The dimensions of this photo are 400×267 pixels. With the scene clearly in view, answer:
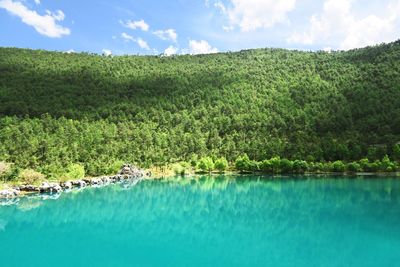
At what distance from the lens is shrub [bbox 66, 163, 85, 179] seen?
60.2 m

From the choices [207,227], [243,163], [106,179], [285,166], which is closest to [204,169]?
[243,163]

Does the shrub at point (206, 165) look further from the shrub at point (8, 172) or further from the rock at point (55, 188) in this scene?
the shrub at point (8, 172)

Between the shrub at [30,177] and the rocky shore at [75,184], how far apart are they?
178 centimetres

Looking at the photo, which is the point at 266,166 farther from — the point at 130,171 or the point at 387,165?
the point at 130,171

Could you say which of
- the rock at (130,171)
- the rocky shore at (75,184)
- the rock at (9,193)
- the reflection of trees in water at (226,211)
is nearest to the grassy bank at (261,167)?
the rock at (130,171)

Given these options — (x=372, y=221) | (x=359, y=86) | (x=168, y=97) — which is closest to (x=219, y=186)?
(x=372, y=221)

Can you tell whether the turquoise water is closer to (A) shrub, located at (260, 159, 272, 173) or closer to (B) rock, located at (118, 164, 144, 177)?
(B) rock, located at (118, 164, 144, 177)

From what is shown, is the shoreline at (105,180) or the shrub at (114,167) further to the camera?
the shrub at (114,167)

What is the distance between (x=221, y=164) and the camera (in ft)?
269

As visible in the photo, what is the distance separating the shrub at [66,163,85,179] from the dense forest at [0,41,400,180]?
4.68ft

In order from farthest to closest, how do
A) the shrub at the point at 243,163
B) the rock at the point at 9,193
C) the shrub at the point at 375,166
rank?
the shrub at the point at 243,163, the shrub at the point at 375,166, the rock at the point at 9,193

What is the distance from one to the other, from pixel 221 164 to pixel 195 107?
47970 mm

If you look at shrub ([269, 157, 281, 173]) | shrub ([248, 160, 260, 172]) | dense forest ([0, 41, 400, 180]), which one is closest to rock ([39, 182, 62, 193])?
dense forest ([0, 41, 400, 180])

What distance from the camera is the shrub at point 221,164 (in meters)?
82.1
